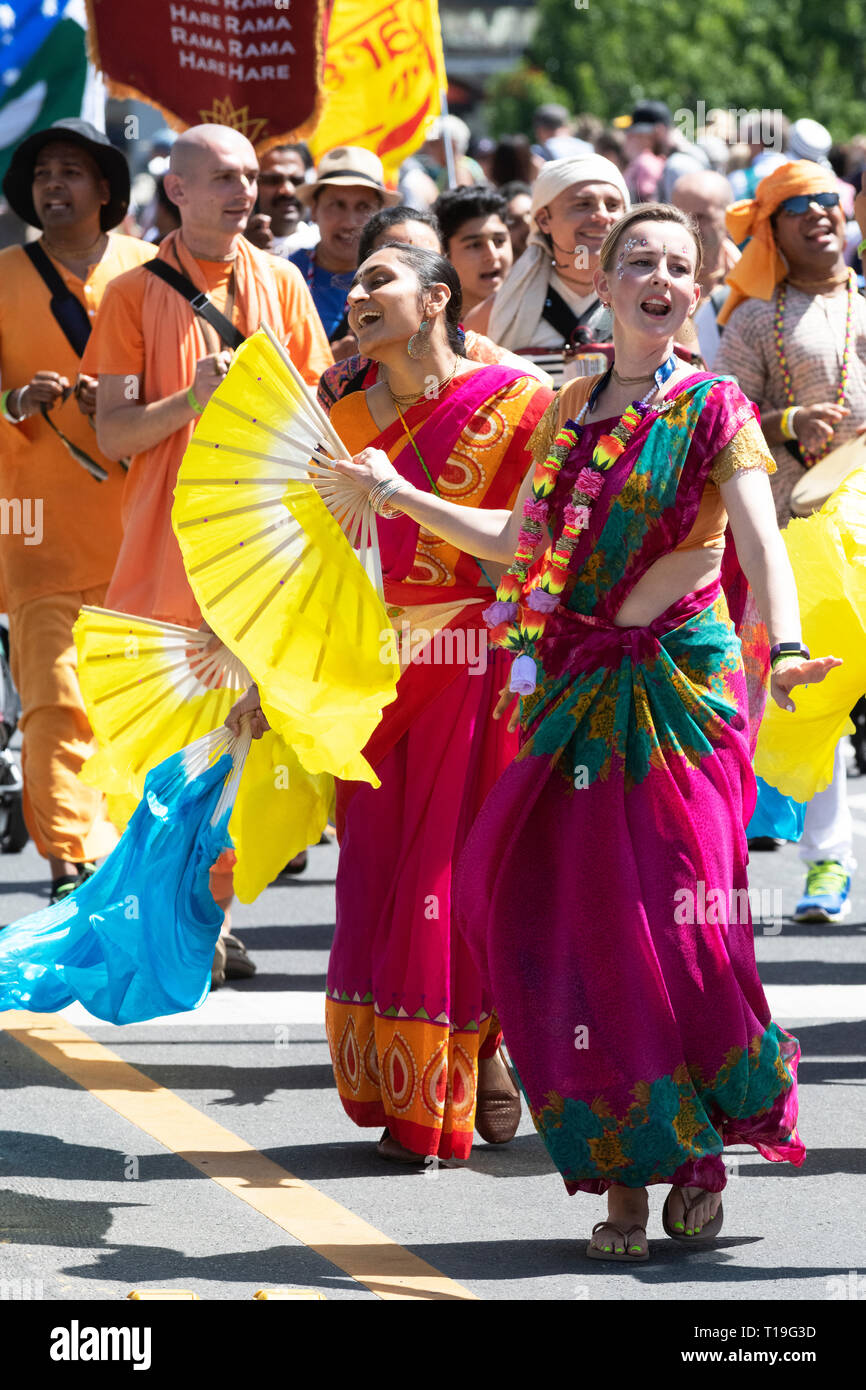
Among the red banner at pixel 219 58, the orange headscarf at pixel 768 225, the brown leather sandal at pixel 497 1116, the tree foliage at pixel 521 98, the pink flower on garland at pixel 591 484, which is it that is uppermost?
the tree foliage at pixel 521 98

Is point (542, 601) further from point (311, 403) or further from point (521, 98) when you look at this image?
point (521, 98)

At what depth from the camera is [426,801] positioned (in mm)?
5258

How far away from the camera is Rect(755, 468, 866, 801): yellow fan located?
17.2ft

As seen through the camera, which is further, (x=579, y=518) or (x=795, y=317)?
(x=795, y=317)

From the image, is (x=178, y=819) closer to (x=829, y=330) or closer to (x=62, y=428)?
(x=62, y=428)

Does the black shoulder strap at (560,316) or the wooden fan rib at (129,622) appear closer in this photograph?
the wooden fan rib at (129,622)

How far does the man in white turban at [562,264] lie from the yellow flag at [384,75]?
10.7 feet

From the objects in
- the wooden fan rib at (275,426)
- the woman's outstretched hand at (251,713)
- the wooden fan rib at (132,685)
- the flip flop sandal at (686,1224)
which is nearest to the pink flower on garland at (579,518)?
the wooden fan rib at (275,426)

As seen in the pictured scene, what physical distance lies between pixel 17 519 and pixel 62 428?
35 cm

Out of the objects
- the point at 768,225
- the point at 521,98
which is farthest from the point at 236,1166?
the point at 521,98

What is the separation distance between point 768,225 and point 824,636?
2.67 metres

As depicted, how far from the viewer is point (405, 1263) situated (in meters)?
4.49

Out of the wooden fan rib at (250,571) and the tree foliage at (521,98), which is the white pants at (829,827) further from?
the tree foliage at (521,98)

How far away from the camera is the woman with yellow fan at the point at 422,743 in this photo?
5.14m
